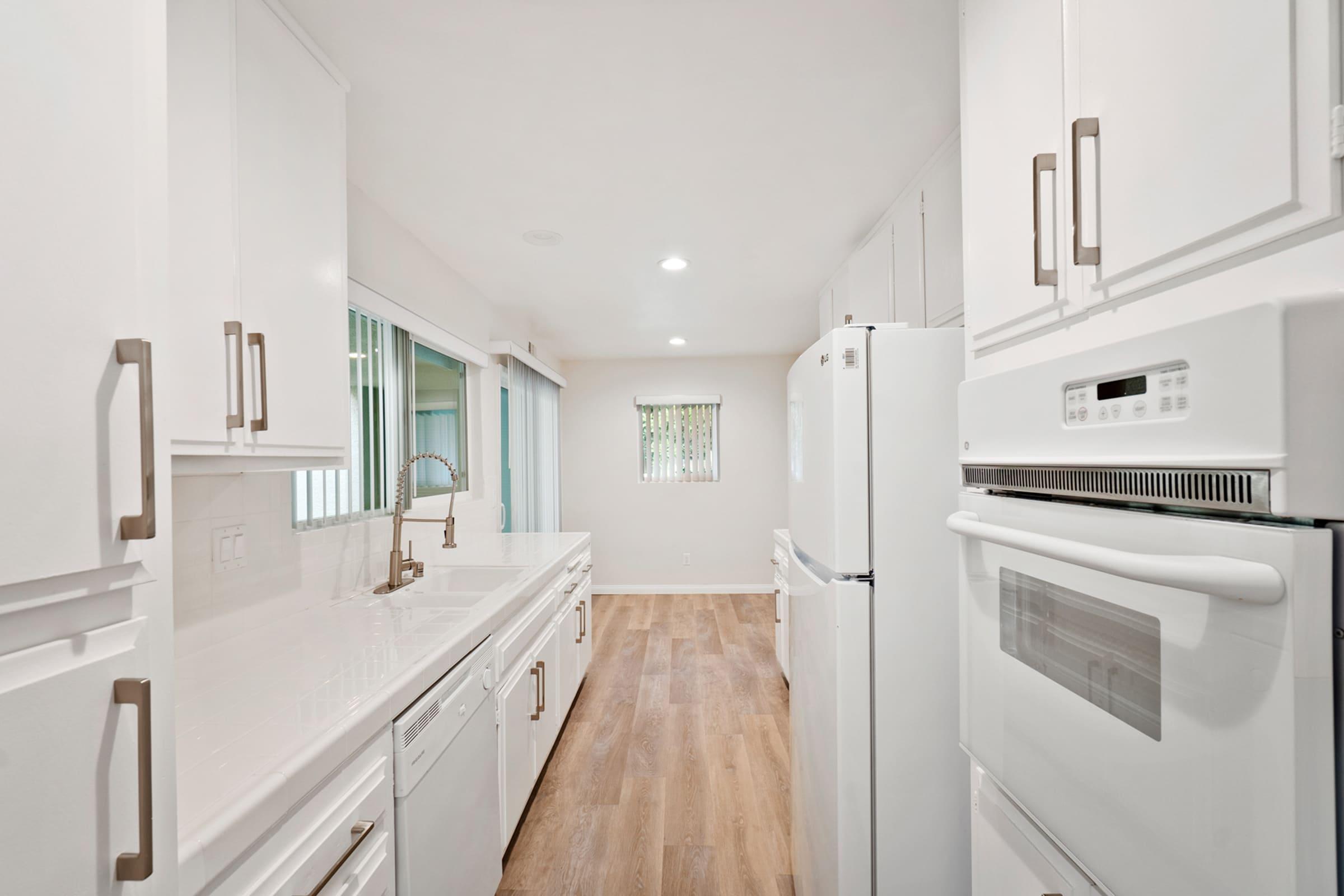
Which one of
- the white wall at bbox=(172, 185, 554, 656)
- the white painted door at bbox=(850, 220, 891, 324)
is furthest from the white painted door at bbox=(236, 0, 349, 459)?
the white painted door at bbox=(850, 220, 891, 324)

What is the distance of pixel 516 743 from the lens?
2047mm

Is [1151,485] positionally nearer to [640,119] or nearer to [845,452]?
[845,452]

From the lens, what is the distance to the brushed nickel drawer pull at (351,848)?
959mm

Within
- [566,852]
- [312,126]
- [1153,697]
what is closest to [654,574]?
[566,852]

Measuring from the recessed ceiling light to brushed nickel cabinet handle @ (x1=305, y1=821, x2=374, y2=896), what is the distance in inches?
88.6

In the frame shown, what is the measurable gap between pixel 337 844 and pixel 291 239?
1237mm

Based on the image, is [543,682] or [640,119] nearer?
[640,119]

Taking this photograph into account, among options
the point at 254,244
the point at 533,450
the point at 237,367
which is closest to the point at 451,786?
the point at 237,367

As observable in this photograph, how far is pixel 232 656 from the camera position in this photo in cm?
142

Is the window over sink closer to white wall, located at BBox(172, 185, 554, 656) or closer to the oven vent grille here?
white wall, located at BBox(172, 185, 554, 656)

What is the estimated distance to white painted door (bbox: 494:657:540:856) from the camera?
6.25 feet

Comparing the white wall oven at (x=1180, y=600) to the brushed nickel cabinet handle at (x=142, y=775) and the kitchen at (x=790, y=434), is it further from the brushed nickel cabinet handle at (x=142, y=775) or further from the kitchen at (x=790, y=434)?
the brushed nickel cabinet handle at (x=142, y=775)

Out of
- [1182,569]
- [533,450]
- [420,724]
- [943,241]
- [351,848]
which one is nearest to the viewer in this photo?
[1182,569]

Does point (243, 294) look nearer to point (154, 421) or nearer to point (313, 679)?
point (154, 421)
